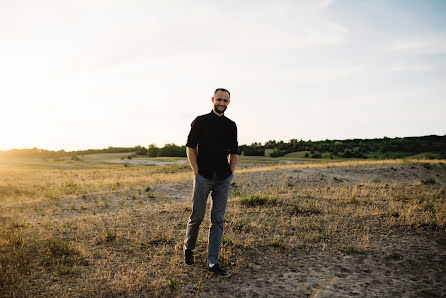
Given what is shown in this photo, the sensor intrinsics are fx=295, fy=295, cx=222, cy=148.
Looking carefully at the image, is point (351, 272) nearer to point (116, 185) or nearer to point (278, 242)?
point (278, 242)

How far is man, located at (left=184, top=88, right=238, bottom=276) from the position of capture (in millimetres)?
5320

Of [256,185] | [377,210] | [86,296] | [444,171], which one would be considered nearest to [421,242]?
[377,210]

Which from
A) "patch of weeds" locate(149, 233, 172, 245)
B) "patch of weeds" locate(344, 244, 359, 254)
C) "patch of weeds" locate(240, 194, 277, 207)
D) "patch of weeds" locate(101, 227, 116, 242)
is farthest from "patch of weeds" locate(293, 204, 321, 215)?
"patch of weeds" locate(101, 227, 116, 242)

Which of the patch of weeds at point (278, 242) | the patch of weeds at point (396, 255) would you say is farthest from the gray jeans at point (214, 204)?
the patch of weeds at point (396, 255)

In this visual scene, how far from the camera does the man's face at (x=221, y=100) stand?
210 inches

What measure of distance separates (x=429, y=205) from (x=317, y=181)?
1029 cm

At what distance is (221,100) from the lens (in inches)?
210

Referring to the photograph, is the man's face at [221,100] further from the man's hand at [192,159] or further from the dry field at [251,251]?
the dry field at [251,251]

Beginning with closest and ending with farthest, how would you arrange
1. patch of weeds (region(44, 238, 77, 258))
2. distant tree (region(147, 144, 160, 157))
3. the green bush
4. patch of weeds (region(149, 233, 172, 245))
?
patch of weeds (region(44, 238, 77, 258))
patch of weeds (region(149, 233, 172, 245))
the green bush
distant tree (region(147, 144, 160, 157))

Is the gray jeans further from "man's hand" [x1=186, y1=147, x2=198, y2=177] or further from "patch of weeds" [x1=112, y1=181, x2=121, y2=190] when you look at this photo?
"patch of weeds" [x1=112, y1=181, x2=121, y2=190]

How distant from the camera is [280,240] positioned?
723 cm

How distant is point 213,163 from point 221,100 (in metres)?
1.15

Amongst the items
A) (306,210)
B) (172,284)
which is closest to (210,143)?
(172,284)

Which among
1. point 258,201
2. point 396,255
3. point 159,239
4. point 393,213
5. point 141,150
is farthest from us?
point 141,150
